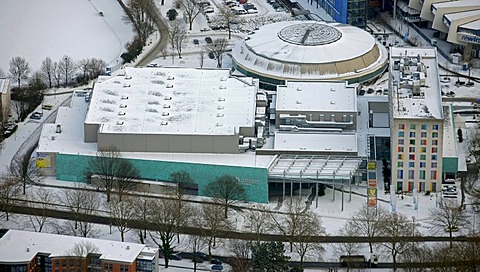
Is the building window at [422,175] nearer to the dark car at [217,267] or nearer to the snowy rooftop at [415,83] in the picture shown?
the snowy rooftop at [415,83]

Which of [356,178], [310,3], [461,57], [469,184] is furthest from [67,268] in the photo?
[310,3]

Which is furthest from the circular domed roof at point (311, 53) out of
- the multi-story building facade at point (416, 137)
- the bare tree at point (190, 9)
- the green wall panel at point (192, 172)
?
the green wall panel at point (192, 172)

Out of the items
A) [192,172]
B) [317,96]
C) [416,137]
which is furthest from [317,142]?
[192,172]

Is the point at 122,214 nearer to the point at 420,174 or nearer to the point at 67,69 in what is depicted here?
the point at 420,174

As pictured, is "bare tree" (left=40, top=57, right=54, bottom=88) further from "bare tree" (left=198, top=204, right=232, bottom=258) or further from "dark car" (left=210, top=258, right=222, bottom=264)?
"dark car" (left=210, top=258, right=222, bottom=264)

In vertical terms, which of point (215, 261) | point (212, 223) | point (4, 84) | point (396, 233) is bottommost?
point (215, 261)

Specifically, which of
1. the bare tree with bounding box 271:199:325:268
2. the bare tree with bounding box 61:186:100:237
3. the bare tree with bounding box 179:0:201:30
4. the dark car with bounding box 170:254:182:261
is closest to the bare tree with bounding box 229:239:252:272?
the bare tree with bounding box 271:199:325:268
